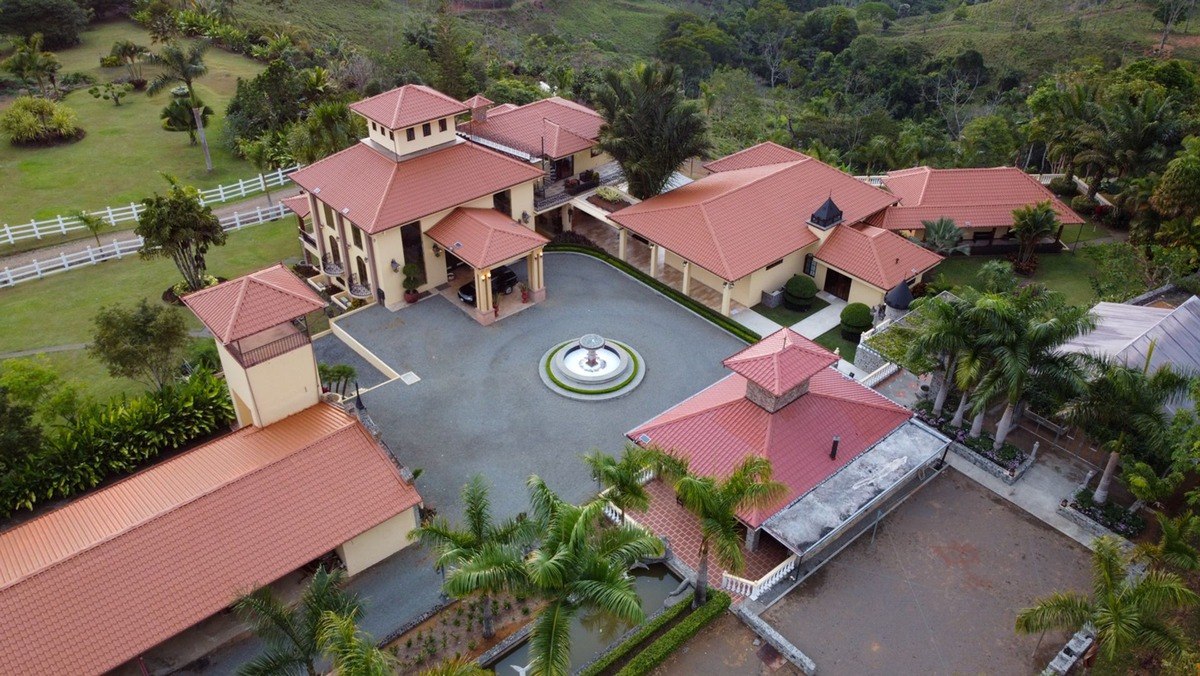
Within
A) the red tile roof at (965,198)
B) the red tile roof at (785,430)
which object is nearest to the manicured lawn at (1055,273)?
the red tile roof at (965,198)

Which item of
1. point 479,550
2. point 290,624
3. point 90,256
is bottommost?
point 90,256

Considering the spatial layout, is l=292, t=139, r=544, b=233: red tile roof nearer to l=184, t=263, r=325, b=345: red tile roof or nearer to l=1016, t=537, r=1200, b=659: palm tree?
l=184, t=263, r=325, b=345: red tile roof

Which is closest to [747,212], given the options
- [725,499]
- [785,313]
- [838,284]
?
[785,313]

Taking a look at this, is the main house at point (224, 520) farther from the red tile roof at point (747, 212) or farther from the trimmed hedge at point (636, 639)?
the red tile roof at point (747, 212)

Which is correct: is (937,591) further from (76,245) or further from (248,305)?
(76,245)

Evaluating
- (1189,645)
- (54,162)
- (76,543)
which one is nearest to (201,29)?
(54,162)

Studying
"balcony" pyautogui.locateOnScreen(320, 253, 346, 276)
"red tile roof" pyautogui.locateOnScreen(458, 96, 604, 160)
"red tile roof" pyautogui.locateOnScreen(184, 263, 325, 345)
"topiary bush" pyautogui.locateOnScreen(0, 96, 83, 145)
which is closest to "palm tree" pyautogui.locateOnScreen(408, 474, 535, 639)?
"red tile roof" pyautogui.locateOnScreen(184, 263, 325, 345)
